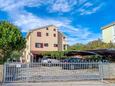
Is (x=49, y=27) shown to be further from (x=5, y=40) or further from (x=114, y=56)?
(x=5, y=40)

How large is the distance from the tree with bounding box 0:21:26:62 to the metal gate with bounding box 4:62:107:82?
24.2ft

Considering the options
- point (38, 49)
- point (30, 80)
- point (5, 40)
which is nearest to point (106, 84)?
point (30, 80)

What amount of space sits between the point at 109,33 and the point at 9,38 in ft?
98.6

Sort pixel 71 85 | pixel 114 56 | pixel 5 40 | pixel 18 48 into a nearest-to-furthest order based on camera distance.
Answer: pixel 71 85 < pixel 5 40 < pixel 18 48 < pixel 114 56

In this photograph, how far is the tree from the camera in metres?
26.4

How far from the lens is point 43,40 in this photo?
62250 millimetres

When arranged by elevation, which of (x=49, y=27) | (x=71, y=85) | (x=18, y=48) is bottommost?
(x=71, y=85)

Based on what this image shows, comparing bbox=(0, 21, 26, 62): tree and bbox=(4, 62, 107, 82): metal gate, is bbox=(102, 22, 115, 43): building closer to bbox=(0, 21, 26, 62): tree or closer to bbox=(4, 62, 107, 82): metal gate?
bbox=(0, 21, 26, 62): tree

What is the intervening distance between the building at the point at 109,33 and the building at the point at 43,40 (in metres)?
12.0

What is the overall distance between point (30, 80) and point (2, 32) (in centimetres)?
885

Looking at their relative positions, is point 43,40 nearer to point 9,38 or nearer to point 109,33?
point 109,33

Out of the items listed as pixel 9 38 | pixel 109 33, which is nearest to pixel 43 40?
pixel 109 33

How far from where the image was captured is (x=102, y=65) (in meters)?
20.5

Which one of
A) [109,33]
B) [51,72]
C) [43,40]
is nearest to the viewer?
[51,72]
